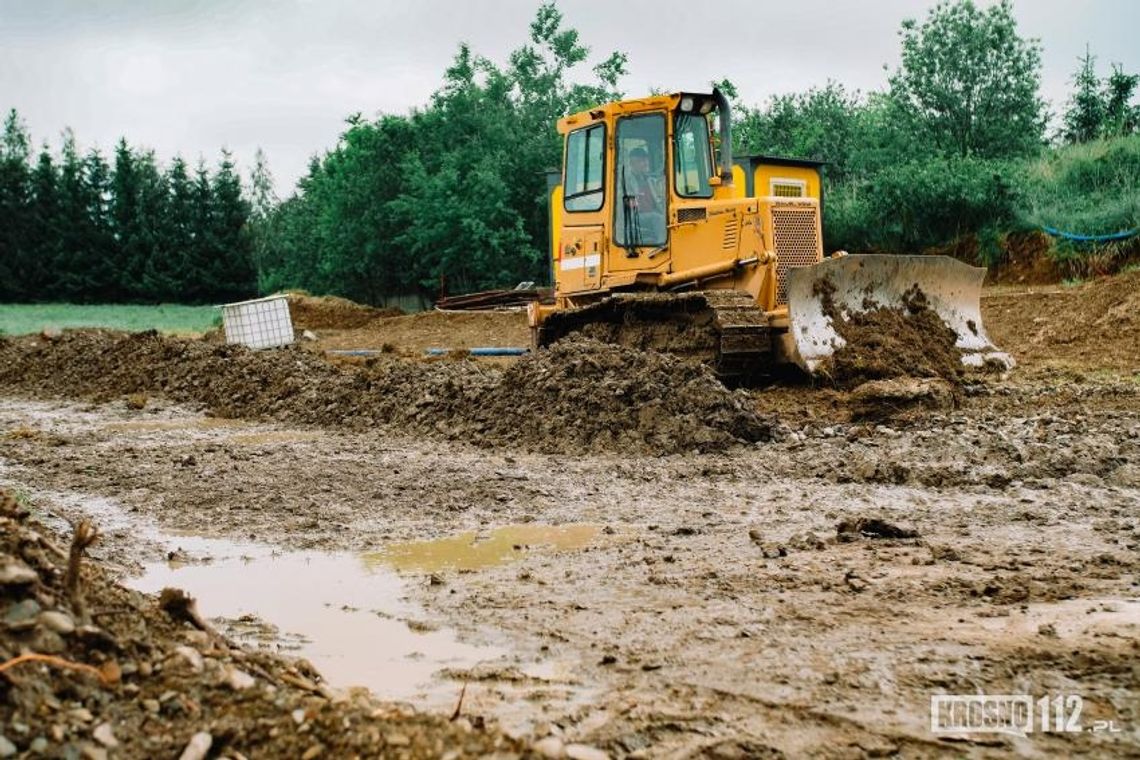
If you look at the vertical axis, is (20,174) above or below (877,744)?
above

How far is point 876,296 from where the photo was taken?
12.1 m

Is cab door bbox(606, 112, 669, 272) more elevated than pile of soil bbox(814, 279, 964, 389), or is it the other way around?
cab door bbox(606, 112, 669, 272)

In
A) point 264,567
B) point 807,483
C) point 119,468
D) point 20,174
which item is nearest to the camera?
point 264,567

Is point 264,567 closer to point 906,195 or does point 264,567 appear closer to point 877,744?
point 877,744

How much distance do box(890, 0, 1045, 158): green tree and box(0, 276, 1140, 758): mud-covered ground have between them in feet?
74.3

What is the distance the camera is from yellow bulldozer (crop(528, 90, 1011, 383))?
11648mm

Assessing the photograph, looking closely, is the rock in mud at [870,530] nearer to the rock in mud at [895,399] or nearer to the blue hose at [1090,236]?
the rock in mud at [895,399]

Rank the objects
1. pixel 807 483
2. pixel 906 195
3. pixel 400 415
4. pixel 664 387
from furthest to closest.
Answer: pixel 906 195 < pixel 400 415 < pixel 664 387 < pixel 807 483

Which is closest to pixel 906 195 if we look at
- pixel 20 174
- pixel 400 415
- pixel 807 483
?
pixel 400 415

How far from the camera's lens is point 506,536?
661 centimetres

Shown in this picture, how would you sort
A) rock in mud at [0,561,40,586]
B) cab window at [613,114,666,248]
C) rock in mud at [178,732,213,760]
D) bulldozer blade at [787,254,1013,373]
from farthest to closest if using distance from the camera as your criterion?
cab window at [613,114,666,248] < bulldozer blade at [787,254,1013,373] < rock in mud at [0,561,40,586] < rock in mud at [178,732,213,760]

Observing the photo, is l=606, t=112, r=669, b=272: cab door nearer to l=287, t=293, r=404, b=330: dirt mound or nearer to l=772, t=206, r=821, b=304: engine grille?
l=772, t=206, r=821, b=304: engine grille

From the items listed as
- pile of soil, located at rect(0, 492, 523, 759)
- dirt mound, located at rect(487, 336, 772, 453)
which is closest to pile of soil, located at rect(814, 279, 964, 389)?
dirt mound, located at rect(487, 336, 772, 453)

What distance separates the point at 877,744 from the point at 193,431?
33.1ft
